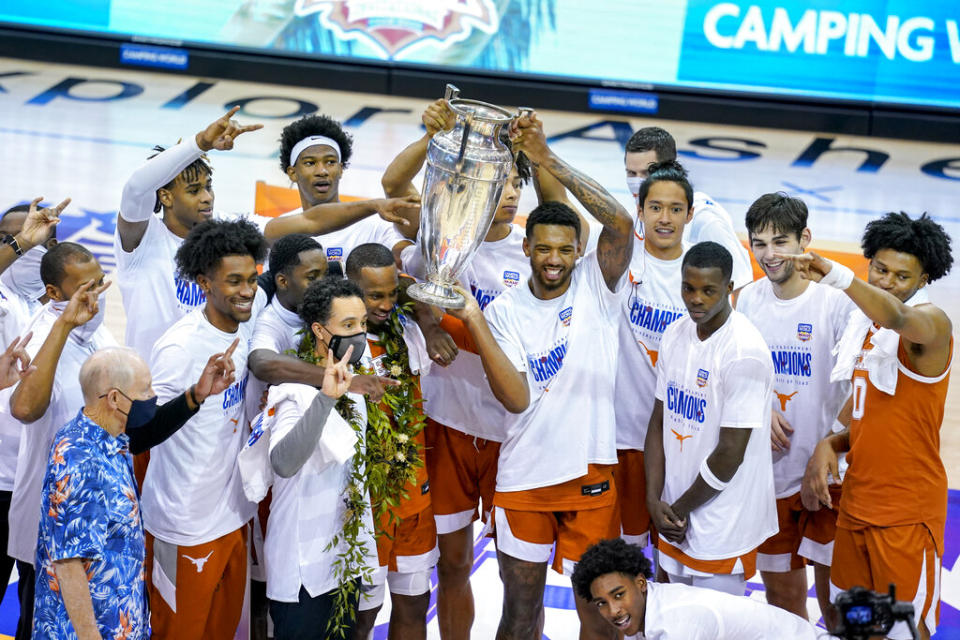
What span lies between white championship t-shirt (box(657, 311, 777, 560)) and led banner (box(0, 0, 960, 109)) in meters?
9.82

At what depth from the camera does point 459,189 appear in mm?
3857

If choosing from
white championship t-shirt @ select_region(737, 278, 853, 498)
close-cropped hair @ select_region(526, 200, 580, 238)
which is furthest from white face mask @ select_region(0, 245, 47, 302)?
white championship t-shirt @ select_region(737, 278, 853, 498)

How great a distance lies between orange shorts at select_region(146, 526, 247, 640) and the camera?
407 centimetres

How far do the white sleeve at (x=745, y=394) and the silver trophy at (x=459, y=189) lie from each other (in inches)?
39.9

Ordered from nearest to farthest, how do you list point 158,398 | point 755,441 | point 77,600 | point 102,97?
point 77,600, point 158,398, point 755,441, point 102,97

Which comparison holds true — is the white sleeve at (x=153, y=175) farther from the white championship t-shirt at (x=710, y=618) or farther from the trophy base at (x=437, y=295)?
the white championship t-shirt at (x=710, y=618)

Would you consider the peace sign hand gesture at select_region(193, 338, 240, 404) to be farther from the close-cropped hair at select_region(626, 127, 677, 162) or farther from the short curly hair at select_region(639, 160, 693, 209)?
the close-cropped hair at select_region(626, 127, 677, 162)

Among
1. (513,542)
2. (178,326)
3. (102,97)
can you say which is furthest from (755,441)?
(102,97)

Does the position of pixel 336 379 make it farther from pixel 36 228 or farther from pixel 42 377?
pixel 36 228

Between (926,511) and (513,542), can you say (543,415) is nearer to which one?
(513,542)

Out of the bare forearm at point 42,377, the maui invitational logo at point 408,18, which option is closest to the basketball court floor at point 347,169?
the maui invitational logo at point 408,18

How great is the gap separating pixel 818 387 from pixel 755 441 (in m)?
0.55

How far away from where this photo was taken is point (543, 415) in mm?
4348

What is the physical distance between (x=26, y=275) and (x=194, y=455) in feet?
4.44
